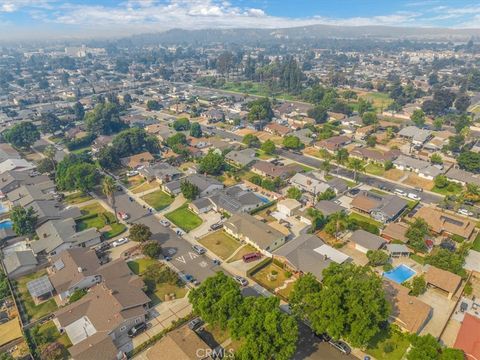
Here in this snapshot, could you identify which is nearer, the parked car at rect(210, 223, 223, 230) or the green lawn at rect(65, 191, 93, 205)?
the parked car at rect(210, 223, 223, 230)

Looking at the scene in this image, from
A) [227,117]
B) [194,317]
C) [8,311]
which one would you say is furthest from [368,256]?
[227,117]

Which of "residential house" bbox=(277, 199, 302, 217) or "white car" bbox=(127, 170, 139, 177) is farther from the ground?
"residential house" bbox=(277, 199, 302, 217)

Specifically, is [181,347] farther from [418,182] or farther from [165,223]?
[418,182]

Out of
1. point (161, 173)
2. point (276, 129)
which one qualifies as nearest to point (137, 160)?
point (161, 173)

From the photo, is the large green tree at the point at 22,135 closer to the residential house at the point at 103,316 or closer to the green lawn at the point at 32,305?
the green lawn at the point at 32,305

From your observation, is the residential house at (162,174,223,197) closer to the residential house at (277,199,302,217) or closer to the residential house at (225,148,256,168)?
the residential house at (225,148,256,168)

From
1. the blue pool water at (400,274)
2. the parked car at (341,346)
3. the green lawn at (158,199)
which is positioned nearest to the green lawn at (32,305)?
the green lawn at (158,199)

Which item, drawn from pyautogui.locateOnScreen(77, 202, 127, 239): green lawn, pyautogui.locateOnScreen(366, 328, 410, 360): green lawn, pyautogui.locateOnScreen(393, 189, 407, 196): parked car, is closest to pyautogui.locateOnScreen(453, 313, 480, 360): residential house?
pyautogui.locateOnScreen(366, 328, 410, 360): green lawn
